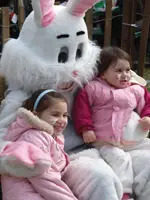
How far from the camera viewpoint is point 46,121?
6.20ft

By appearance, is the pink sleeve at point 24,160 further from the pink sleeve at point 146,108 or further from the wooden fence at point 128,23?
the wooden fence at point 128,23

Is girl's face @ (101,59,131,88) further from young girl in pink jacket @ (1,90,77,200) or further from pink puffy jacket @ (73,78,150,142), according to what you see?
young girl in pink jacket @ (1,90,77,200)

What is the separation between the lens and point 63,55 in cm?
210

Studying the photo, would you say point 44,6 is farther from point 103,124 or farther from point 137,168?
point 137,168

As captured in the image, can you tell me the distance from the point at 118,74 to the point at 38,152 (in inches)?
29.3

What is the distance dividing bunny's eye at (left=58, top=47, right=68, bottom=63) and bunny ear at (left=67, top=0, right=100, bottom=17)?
0.64 feet

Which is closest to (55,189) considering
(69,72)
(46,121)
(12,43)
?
(46,121)

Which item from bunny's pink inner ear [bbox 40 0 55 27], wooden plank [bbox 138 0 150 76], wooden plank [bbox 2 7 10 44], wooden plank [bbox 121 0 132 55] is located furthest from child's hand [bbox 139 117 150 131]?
wooden plank [bbox 121 0 132 55]

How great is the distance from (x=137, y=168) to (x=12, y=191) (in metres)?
0.68

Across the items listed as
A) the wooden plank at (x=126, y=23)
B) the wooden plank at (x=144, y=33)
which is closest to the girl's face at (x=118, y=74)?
the wooden plank at (x=144, y=33)

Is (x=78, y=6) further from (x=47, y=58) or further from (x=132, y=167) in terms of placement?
(x=132, y=167)

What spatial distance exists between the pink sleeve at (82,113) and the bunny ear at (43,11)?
1.42ft

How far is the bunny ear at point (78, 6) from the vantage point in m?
2.03

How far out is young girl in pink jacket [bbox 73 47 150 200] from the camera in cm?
209
